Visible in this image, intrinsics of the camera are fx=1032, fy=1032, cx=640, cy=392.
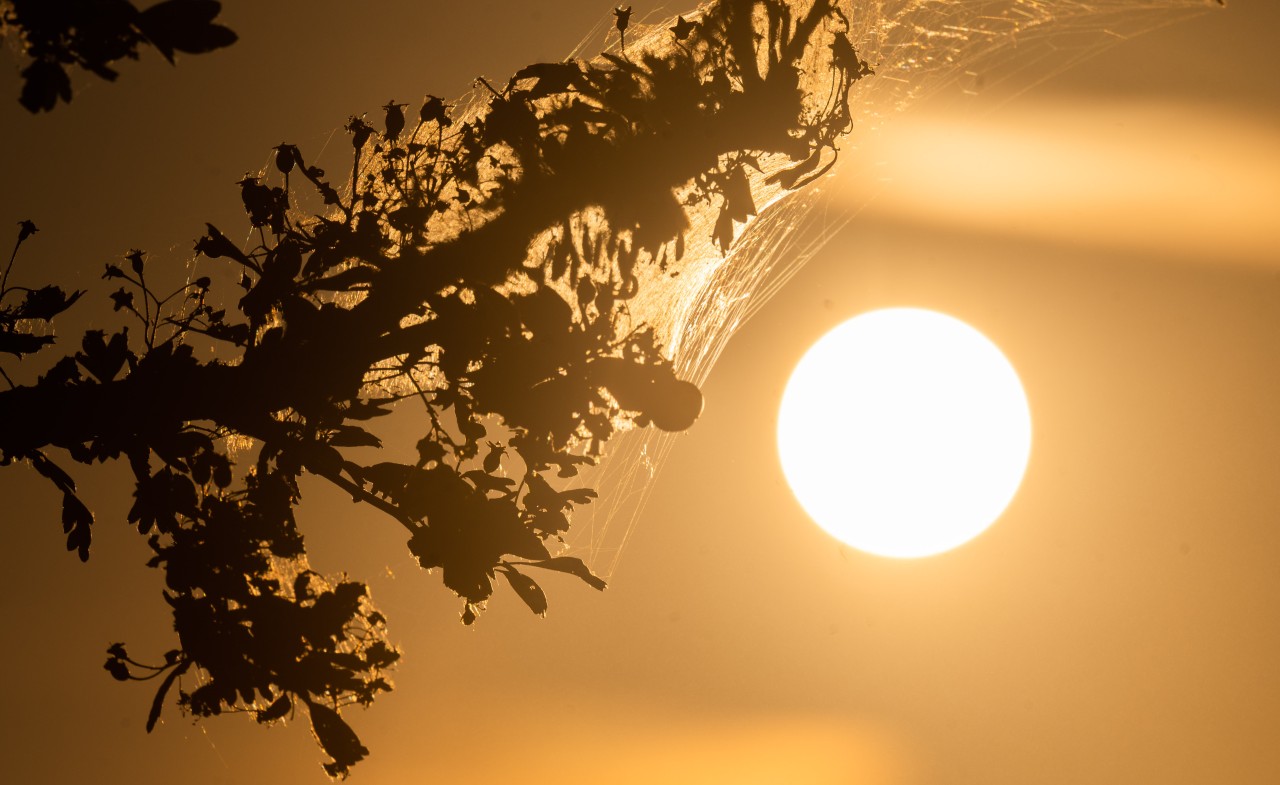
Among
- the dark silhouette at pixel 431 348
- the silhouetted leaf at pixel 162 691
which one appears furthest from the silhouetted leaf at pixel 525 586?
the silhouetted leaf at pixel 162 691

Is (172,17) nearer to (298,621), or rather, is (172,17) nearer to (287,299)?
(287,299)

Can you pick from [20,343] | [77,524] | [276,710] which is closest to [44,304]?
[20,343]

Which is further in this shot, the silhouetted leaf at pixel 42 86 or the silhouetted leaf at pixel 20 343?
the silhouetted leaf at pixel 20 343

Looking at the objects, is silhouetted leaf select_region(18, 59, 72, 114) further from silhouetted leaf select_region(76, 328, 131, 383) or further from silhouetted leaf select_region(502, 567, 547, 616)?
silhouetted leaf select_region(502, 567, 547, 616)

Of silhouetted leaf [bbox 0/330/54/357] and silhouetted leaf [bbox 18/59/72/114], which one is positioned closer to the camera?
silhouetted leaf [bbox 18/59/72/114]

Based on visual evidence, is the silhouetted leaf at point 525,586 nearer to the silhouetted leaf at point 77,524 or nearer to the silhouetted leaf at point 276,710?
the silhouetted leaf at point 276,710

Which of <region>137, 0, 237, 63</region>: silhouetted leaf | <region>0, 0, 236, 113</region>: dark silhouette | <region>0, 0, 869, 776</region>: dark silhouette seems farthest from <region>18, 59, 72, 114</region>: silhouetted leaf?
<region>0, 0, 869, 776</region>: dark silhouette
